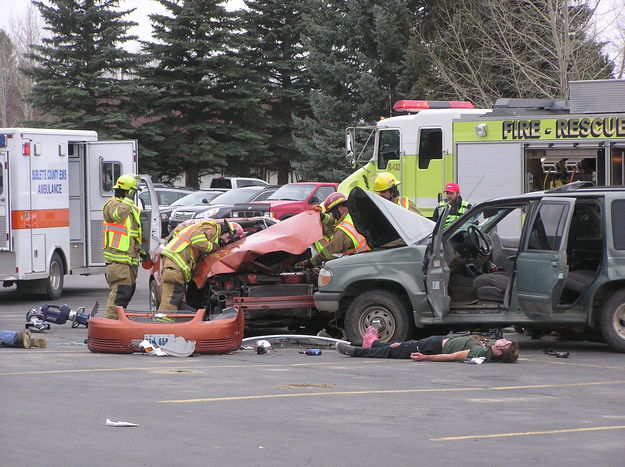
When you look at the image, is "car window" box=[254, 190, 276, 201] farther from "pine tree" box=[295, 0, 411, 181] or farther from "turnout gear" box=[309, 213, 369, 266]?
"turnout gear" box=[309, 213, 369, 266]

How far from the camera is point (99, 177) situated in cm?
1934

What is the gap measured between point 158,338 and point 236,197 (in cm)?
2057

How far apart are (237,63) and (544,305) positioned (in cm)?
3793

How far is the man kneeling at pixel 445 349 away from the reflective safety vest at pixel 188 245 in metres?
1.94

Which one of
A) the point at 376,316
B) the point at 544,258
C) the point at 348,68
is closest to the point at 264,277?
the point at 376,316

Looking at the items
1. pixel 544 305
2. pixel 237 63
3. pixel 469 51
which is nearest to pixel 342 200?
pixel 544 305

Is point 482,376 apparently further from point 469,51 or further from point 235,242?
point 469,51

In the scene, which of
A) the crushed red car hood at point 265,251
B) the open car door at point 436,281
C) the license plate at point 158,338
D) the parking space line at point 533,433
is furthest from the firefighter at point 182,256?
the parking space line at point 533,433

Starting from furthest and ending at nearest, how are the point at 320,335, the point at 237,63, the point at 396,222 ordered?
the point at 237,63, the point at 320,335, the point at 396,222

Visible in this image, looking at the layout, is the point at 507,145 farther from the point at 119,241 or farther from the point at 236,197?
the point at 236,197

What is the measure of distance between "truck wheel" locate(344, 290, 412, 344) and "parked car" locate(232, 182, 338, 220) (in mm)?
15901

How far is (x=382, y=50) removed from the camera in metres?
39.4

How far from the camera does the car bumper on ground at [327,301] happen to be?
1184 centimetres

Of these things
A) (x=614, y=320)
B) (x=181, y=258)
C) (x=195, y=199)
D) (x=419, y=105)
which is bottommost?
(x=614, y=320)
